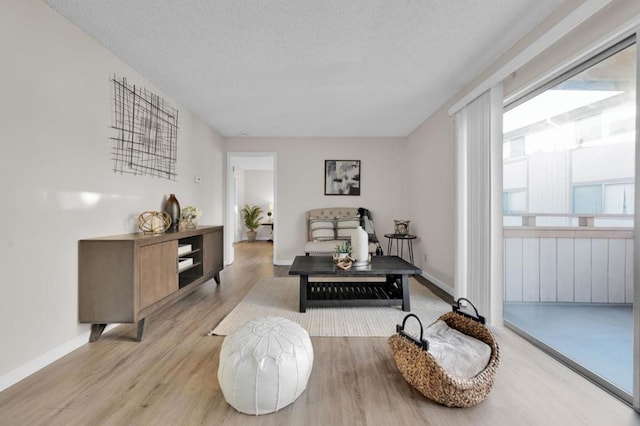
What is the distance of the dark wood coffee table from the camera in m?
2.74

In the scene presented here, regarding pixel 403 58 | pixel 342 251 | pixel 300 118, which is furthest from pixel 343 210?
pixel 403 58

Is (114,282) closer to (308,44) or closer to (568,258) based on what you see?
(308,44)

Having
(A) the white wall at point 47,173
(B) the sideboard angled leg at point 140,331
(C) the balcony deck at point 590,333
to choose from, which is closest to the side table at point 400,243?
(C) the balcony deck at point 590,333

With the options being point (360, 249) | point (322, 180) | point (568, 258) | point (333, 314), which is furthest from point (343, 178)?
point (568, 258)

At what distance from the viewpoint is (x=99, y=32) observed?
222cm

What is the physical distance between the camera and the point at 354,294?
3076 millimetres

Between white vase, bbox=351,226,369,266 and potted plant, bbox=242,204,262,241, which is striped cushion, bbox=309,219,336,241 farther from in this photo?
potted plant, bbox=242,204,262,241

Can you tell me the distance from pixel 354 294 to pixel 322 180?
2845 millimetres

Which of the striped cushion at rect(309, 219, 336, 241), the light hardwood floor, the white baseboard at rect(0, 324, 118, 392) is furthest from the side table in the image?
the white baseboard at rect(0, 324, 118, 392)

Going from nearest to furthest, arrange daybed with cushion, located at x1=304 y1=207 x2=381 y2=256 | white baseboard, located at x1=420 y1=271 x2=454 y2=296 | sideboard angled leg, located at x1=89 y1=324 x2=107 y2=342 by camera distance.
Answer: sideboard angled leg, located at x1=89 y1=324 x2=107 y2=342 < white baseboard, located at x1=420 y1=271 x2=454 y2=296 < daybed with cushion, located at x1=304 y1=207 x2=381 y2=256

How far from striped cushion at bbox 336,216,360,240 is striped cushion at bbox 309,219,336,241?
91 millimetres

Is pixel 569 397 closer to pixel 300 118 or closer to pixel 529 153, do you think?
pixel 529 153

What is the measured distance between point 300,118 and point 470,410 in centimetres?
391

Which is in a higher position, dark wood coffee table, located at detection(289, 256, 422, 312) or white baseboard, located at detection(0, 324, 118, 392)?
dark wood coffee table, located at detection(289, 256, 422, 312)
